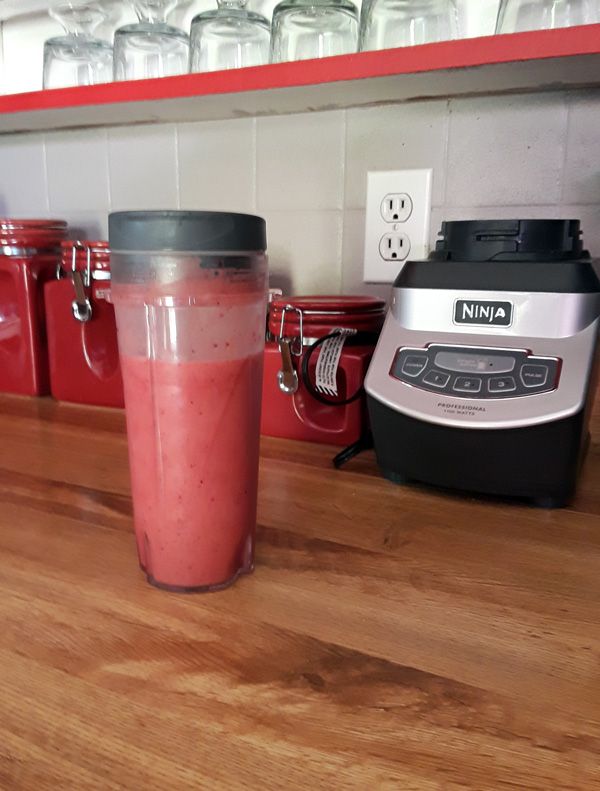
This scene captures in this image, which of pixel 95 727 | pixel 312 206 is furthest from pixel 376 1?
pixel 95 727

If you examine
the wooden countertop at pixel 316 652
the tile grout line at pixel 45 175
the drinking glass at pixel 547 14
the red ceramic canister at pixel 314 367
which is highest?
the drinking glass at pixel 547 14

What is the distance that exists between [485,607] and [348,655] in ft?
0.39

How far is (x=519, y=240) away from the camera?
649mm

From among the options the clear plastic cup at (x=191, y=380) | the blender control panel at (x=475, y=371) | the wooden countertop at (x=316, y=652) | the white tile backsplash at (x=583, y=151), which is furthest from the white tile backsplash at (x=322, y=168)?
the clear plastic cup at (x=191, y=380)

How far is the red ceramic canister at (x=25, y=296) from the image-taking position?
1019 mm

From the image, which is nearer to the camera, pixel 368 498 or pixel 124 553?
pixel 124 553

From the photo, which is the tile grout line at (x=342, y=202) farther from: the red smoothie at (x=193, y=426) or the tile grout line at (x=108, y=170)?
the red smoothie at (x=193, y=426)

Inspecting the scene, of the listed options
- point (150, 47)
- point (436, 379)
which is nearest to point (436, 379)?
point (436, 379)

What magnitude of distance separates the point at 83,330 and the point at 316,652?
688 mm

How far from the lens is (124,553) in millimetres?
546

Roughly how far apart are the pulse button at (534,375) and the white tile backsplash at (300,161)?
17.0 inches

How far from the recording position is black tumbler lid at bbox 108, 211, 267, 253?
1.30ft

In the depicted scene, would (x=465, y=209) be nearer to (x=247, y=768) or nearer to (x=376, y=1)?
(x=376, y=1)

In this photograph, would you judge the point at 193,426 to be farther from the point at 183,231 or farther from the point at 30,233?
the point at 30,233
